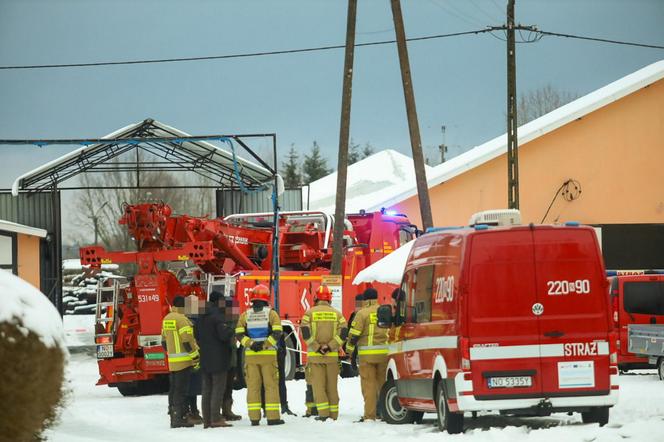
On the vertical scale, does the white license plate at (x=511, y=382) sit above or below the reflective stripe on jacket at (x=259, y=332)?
below

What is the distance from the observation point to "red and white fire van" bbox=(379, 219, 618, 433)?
12.9 m

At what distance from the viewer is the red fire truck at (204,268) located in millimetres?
21172

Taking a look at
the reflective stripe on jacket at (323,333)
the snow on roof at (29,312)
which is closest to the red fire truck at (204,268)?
the reflective stripe on jacket at (323,333)

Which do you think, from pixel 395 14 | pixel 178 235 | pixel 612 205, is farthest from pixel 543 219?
pixel 178 235

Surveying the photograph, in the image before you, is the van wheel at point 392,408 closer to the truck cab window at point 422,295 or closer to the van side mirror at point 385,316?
the van side mirror at point 385,316

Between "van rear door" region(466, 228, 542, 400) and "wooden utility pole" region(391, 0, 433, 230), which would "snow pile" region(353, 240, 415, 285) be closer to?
"wooden utility pole" region(391, 0, 433, 230)

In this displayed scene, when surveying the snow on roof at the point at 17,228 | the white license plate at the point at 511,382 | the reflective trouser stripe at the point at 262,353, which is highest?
the snow on roof at the point at 17,228

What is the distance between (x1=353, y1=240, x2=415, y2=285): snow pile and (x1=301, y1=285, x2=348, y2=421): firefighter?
5.12m

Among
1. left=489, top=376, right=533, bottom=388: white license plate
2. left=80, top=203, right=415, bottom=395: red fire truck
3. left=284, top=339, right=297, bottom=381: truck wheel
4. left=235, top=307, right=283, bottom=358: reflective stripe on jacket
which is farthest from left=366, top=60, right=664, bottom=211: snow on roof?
left=489, top=376, right=533, bottom=388: white license plate

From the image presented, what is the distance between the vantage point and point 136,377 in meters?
21.1

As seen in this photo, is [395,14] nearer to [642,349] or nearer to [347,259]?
[347,259]

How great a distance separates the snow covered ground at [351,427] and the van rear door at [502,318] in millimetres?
517

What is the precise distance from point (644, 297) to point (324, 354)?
9421mm

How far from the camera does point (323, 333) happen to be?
1599cm
